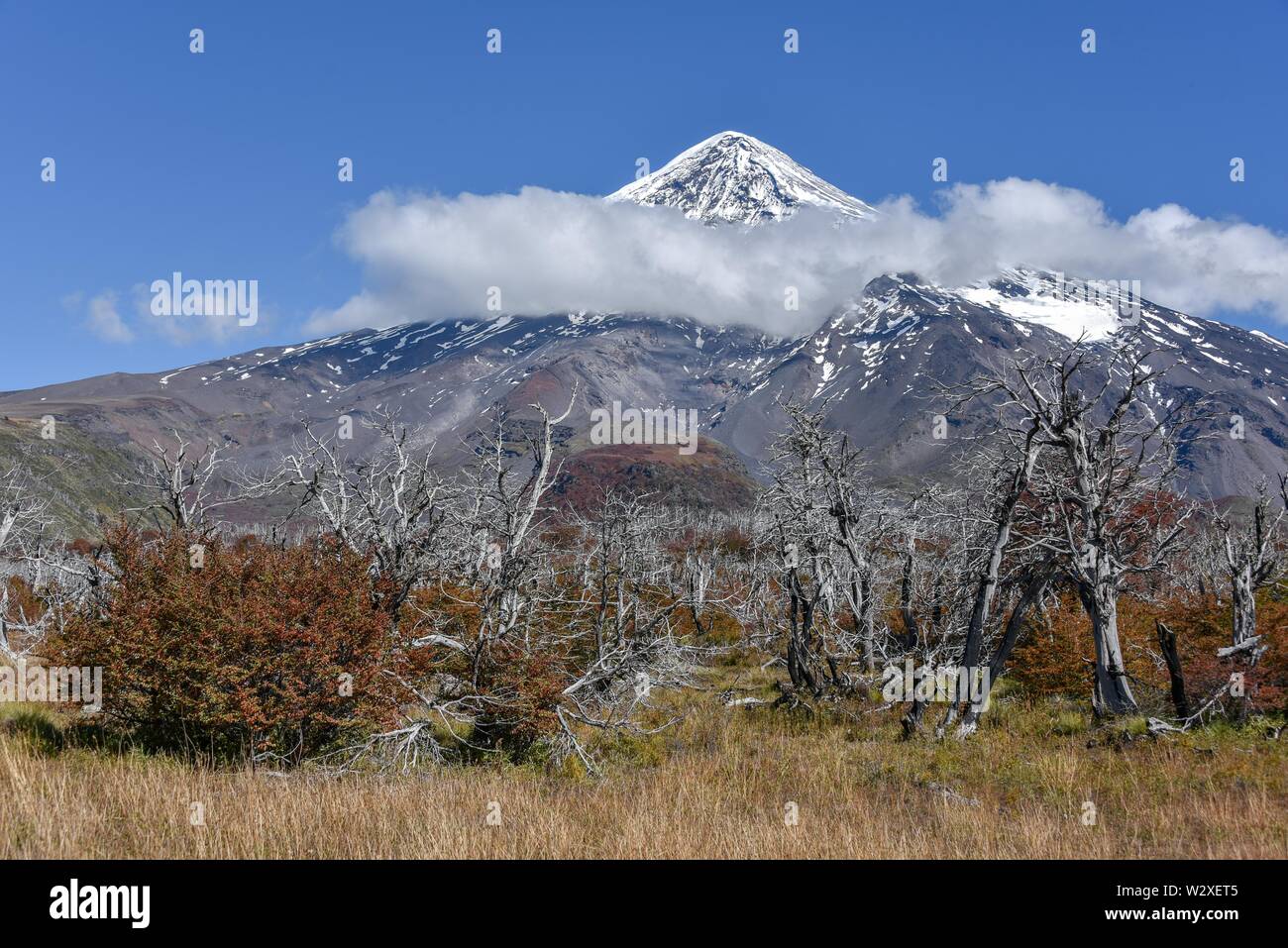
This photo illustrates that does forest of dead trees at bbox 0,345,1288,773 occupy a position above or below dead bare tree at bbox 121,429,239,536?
below

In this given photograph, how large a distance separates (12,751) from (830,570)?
15641 millimetres

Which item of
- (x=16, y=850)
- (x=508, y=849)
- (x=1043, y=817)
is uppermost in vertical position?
(x=16, y=850)

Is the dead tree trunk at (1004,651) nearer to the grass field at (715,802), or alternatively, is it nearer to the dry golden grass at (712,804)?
the grass field at (715,802)

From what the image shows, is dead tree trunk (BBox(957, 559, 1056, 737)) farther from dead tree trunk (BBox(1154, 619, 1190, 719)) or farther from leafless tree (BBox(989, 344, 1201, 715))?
dead tree trunk (BBox(1154, 619, 1190, 719))

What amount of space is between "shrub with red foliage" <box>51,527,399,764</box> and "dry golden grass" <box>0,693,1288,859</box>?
3.45ft

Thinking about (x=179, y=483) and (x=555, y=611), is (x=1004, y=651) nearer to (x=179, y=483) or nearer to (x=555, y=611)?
(x=555, y=611)

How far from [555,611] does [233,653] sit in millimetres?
7631

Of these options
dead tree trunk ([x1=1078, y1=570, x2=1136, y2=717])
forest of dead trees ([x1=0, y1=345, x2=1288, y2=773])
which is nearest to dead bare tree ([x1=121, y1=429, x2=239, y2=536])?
forest of dead trees ([x1=0, y1=345, x2=1288, y2=773])

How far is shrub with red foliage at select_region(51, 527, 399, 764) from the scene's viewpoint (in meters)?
10.8

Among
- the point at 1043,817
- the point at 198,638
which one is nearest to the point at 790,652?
the point at 1043,817

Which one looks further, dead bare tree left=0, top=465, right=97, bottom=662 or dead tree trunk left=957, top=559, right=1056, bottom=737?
dead bare tree left=0, top=465, right=97, bottom=662

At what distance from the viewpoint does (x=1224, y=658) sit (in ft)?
51.3

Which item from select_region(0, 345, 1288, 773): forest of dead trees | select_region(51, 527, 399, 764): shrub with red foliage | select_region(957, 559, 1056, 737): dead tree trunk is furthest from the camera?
select_region(957, 559, 1056, 737): dead tree trunk
